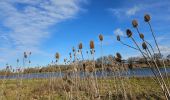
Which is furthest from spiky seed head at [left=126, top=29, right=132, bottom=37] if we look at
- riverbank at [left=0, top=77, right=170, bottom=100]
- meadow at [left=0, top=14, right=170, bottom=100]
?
riverbank at [left=0, top=77, right=170, bottom=100]

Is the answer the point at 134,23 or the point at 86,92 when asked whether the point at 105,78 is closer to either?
the point at 86,92

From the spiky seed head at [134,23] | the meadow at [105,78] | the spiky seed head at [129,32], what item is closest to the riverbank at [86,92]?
the meadow at [105,78]

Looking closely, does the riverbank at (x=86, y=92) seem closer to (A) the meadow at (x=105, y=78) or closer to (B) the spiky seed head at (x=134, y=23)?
(A) the meadow at (x=105, y=78)

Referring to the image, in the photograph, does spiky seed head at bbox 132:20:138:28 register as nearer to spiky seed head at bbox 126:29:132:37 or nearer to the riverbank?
spiky seed head at bbox 126:29:132:37

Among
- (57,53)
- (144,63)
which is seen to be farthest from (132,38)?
(57,53)

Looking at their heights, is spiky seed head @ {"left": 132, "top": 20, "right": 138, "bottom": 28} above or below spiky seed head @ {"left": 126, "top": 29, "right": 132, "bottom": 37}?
above

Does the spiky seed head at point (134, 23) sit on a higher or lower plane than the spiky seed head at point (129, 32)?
higher

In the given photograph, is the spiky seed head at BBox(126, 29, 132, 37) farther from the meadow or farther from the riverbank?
the riverbank

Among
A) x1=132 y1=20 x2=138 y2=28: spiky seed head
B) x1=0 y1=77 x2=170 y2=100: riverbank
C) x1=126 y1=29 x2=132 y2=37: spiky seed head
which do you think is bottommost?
x1=0 y1=77 x2=170 y2=100: riverbank

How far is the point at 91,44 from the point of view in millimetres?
6391

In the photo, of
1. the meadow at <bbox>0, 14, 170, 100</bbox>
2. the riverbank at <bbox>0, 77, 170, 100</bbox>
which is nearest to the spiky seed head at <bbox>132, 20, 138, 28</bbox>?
the meadow at <bbox>0, 14, 170, 100</bbox>

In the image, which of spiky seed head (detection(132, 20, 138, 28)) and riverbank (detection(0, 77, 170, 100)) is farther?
riverbank (detection(0, 77, 170, 100))

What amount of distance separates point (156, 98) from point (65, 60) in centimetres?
530

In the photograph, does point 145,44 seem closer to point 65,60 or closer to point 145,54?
point 145,54
